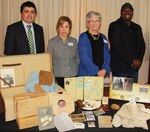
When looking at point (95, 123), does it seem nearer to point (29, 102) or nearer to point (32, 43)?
point (29, 102)

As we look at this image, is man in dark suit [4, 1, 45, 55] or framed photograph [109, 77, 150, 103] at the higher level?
man in dark suit [4, 1, 45, 55]

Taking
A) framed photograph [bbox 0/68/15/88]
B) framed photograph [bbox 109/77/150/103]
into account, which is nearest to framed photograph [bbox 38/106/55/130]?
framed photograph [bbox 0/68/15/88]

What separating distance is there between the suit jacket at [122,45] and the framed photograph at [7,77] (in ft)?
4.66

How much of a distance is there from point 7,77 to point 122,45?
5.06ft

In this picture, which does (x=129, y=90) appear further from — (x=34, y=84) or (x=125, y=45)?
(x=125, y=45)

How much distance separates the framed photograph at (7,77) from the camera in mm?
1907

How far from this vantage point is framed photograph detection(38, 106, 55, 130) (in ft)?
5.41

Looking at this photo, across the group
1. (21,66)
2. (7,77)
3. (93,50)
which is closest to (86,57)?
(93,50)

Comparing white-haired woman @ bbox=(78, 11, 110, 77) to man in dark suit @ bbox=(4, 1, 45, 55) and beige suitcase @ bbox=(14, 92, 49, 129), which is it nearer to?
man in dark suit @ bbox=(4, 1, 45, 55)

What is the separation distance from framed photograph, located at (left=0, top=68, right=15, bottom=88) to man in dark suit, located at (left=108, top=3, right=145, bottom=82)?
4.66 ft

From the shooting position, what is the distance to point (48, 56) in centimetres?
206

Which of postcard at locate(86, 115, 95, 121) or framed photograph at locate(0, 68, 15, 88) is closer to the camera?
postcard at locate(86, 115, 95, 121)

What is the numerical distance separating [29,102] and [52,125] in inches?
8.6

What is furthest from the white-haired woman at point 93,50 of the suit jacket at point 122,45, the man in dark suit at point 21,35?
the man in dark suit at point 21,35
